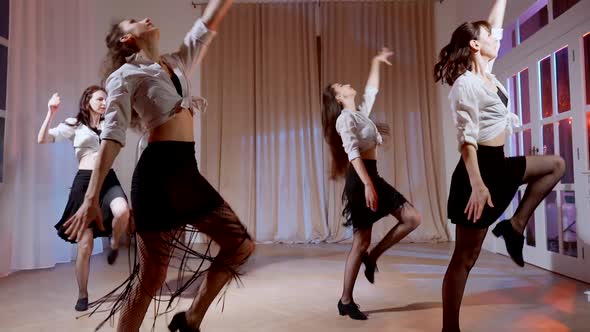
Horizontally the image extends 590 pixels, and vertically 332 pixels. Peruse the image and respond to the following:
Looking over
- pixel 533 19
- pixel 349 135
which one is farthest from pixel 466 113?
pixel 533 19

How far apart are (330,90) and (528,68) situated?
233 cm

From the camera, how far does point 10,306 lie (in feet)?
8.37

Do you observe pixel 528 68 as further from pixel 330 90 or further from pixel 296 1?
pixel 296 1

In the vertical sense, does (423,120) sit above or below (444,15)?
below

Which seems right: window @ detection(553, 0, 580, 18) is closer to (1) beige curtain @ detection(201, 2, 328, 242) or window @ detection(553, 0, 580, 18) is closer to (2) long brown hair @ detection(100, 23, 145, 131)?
(1) beige curtain @ detection(201, 2, 328, 242)

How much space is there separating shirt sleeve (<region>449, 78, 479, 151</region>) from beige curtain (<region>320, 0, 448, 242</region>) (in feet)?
13.3

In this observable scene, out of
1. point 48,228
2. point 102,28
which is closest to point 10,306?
point 48,228

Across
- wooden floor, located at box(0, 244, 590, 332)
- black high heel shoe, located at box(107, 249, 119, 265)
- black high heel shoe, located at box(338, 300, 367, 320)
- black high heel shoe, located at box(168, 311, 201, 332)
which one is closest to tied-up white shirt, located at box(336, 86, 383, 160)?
black high heel shoe, located at box(338, 300, 367, 320)

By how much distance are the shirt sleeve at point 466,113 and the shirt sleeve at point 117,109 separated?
3.65ft

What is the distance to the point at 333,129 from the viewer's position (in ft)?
8.37

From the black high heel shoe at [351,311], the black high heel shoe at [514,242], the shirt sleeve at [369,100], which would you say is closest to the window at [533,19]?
the shirt sleeve at [369,100]

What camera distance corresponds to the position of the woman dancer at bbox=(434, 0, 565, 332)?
1.55 meters

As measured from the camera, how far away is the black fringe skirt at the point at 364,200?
2191 millimetres

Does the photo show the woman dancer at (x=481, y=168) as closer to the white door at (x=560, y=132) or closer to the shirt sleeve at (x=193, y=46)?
the shirt sleeve at (x=193, y=46)
